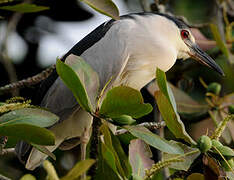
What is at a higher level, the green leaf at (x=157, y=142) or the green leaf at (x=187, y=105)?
the green leaf at (x=157, y=142)

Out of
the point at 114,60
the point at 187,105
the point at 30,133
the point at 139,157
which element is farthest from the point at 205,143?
the point at 187,105

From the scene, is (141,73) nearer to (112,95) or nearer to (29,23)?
(112,95)

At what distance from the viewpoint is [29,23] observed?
3193 millimetres

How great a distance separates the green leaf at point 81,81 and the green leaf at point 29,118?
9cm

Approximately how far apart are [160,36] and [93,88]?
1027mm

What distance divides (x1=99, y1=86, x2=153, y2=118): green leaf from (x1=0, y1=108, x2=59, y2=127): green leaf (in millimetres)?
144

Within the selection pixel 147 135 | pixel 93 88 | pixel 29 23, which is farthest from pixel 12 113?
pixel 29 23

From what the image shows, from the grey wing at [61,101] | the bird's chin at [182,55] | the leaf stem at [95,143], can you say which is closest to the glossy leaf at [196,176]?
the leaf stem at [95,143]

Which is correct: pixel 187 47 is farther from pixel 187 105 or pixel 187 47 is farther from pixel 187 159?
pixel 187 159

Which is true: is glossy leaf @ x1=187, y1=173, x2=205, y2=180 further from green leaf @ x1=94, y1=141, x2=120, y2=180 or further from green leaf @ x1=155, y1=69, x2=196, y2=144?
green leaf @ x1=94, y1=141, x2=120, y2=180

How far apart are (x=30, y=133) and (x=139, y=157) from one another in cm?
34

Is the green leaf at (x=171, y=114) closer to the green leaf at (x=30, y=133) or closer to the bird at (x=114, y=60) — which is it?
the green leaf at (x=30, y=133)

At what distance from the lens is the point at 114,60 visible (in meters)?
2.08

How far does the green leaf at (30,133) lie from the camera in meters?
1.13
